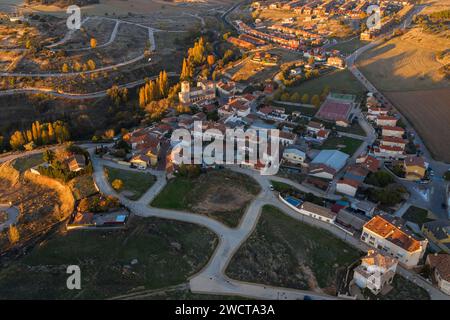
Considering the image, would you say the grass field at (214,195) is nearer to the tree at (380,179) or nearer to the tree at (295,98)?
the tree at (380,179)

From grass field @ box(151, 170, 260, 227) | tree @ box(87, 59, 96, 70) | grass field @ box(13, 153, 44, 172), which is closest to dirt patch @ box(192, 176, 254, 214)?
grass field @ box(151, 170, 260, 227)

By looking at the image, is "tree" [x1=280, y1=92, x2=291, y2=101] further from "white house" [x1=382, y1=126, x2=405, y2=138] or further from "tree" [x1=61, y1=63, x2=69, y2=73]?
"tree" [x1=61, y1=63, x2=69, y2=73]

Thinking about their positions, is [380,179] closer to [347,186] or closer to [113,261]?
[347,186]

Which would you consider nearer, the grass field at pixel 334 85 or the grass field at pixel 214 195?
the grass field at pixel 214 195

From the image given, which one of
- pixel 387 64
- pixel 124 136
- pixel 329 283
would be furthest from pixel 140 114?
pixel 387 64

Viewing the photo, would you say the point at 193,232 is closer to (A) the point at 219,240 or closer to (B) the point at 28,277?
(A) the point at 219,240

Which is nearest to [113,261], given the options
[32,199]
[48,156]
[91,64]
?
[32,199]

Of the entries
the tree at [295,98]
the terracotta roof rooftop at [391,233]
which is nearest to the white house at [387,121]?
the tree at [295,98]
